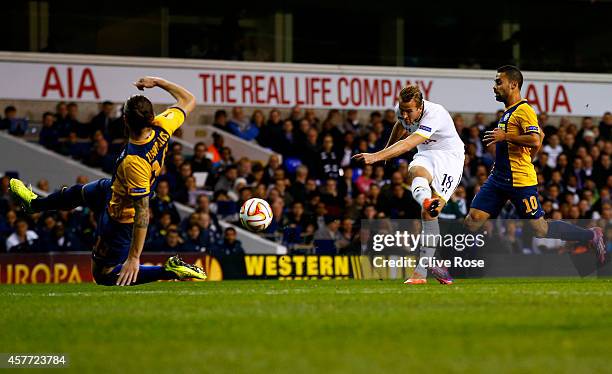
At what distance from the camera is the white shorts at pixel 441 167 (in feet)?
38.8

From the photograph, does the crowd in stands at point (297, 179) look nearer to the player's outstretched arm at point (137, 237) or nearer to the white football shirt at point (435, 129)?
the white football shirt at point (435, 129)

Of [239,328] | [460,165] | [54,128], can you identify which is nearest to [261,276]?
[460,165]

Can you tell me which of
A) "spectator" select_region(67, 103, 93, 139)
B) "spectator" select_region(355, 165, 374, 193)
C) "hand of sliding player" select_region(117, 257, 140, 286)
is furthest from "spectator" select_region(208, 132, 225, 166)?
"hand of sliding player" select_region(117, 257, 140, 286)

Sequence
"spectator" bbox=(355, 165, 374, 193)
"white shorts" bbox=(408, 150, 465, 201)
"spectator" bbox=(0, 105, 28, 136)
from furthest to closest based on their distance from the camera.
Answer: "spectator" bbox=(0, 105, 28, 136), "spectator" bbox=(355, 165, 374, 193), "white shorts" bbox=(408, 150, 465, 201)

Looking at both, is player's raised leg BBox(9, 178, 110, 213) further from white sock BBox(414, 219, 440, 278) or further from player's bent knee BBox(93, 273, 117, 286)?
white sock BBox(414, 219, 440, 278)

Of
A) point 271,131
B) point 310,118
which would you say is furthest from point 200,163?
point 310,118

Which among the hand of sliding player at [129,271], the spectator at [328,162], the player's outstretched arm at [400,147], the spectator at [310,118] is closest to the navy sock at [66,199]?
the hand of sliding player at [129,271]

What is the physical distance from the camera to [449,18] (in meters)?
26.7

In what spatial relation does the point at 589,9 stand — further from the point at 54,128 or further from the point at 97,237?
the point at 97,237

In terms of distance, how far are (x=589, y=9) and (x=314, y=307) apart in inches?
859

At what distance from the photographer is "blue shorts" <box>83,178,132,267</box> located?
386 inches

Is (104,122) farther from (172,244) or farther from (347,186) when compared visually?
(347,186)

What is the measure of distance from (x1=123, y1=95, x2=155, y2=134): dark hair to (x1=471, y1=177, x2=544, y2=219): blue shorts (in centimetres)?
448

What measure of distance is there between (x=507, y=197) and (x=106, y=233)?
15.4ft
